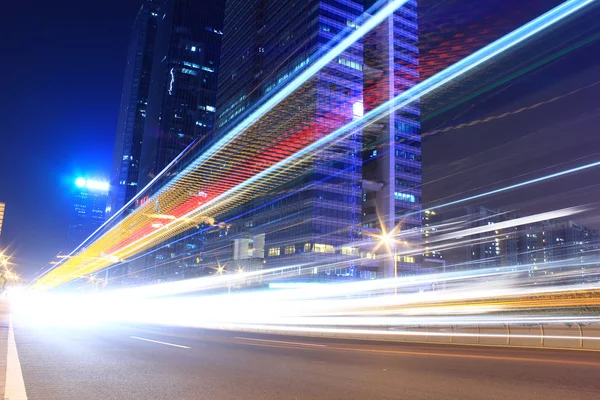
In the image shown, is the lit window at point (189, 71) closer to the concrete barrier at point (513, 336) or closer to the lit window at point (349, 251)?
the lit window at point (349, 251)

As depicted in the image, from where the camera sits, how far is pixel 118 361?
433 inches

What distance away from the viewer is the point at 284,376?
923cm

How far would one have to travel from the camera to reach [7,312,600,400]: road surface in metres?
7.44

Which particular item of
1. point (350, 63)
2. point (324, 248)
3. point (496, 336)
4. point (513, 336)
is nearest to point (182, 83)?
point (350, 63)

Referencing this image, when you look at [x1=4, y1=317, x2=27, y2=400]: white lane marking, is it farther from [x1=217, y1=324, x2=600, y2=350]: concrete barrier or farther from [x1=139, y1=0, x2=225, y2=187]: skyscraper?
[x1=139, y1=0, x2=225, y2=187]: skyscraper

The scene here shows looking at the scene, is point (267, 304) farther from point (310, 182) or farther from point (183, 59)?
point (183, 59)

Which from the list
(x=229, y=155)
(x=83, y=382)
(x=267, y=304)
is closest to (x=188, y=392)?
(x=83, y=382)

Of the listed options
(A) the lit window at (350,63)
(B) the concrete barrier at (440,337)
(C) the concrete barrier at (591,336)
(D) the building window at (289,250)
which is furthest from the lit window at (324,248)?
(C) the concrete barrier at (591,336)

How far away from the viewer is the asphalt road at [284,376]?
7441 millimetres

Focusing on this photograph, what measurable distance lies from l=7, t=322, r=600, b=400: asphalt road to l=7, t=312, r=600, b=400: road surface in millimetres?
17

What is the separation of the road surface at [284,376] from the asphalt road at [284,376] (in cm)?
2

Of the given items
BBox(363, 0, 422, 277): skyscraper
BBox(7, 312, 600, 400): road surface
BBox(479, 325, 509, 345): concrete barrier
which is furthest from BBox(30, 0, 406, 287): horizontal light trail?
BBox(7, 312, 600, 400): road surface

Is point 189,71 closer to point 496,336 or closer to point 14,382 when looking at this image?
point 496,336

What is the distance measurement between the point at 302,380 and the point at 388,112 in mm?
101183
